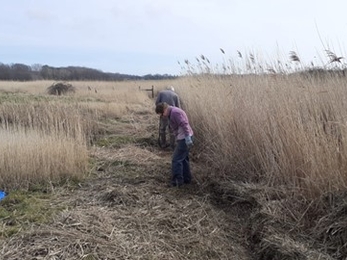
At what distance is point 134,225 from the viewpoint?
13.7ft

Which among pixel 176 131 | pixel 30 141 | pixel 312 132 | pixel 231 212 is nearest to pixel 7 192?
pixel 30 141

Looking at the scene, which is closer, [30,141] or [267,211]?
[267,211]

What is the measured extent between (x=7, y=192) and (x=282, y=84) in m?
4.16

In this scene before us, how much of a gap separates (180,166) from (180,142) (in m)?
0.35

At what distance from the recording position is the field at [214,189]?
364cm

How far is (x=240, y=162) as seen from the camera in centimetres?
559

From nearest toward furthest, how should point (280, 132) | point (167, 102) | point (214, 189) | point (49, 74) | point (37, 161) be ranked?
point (280, 132), point (214, 189), point (37, 161), point (167, 102), point (49, 74)

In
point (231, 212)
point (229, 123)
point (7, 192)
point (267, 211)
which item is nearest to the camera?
point (267, 211)

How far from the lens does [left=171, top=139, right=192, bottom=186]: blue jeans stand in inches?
224

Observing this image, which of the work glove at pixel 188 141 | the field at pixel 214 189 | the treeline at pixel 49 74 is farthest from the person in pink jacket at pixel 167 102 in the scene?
the treeline at pixel 49 74

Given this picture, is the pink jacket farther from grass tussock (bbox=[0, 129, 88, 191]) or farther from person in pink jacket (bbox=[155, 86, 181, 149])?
person in pink jacket (bbox=[155, 86, 181, 149])

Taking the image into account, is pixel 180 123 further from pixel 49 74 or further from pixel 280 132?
pixel 49 74

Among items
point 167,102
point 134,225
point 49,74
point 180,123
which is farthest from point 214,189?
point 49,74

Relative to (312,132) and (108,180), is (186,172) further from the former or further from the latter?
(312,132)
